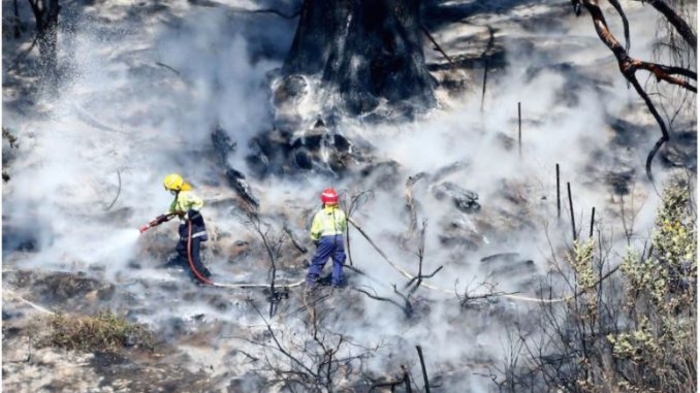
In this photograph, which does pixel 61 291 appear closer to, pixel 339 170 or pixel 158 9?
pixel 339 170

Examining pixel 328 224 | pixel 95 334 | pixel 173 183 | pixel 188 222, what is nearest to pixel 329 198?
pixel 328 224

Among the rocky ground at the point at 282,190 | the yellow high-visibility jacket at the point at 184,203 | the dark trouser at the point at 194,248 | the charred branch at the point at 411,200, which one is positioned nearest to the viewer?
the rocky ground at the point at 282,190

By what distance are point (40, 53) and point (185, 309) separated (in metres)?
6.60

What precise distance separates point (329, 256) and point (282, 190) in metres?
2.80

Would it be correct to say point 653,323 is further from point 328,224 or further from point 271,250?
point 271,250

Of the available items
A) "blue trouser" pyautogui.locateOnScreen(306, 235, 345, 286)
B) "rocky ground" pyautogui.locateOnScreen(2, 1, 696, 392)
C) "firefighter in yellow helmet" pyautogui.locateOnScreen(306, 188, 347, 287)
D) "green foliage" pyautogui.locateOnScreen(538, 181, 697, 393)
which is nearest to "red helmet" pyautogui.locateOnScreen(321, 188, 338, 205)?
"firefighter in yellow helmet" pyautogui.locateOnScreen(306, 188, 347, 287)

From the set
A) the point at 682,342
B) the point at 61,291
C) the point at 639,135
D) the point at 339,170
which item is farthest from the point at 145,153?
the point at 682,342

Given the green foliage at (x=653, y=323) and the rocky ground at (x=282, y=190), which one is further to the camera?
the rocky ground at (x=282, y=190)

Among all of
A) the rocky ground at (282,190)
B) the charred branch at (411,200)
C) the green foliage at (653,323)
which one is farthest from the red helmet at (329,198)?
the green foliage at (653,323)

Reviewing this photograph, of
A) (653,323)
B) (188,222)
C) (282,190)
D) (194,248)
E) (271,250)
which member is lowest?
(282,190)

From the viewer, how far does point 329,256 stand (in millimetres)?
13055

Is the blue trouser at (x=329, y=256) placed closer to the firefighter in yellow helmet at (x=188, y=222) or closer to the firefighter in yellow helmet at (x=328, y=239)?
the firefighter in yellow helmet at (x=328, y=239)

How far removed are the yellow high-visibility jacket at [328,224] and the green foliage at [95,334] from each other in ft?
6.43

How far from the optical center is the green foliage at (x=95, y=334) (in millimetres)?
12000
